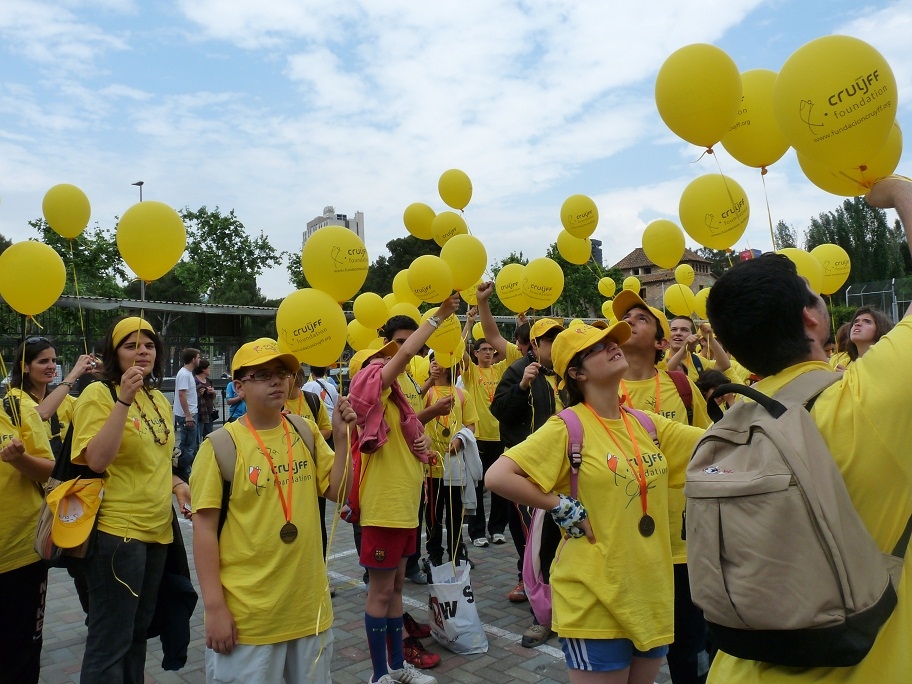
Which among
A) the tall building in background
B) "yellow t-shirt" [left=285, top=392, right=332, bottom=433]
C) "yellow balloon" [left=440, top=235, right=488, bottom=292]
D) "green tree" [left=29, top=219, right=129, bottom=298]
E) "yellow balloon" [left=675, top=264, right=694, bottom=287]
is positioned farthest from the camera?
"green tree" [left=29, top=219, right=129, bottom=298]

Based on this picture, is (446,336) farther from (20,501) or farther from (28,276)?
(20,501)

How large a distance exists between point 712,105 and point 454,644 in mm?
3752

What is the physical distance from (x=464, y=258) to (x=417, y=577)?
3.16m

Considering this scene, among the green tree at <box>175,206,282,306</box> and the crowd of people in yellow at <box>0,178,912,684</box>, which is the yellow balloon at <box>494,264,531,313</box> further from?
the green tree at <box>175,206,282,306</box>

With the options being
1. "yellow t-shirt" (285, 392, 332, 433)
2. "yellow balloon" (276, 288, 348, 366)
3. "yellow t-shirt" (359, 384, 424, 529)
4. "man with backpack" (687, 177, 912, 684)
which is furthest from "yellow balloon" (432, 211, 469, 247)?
"man with backpack" (687, 177, 912, 684)

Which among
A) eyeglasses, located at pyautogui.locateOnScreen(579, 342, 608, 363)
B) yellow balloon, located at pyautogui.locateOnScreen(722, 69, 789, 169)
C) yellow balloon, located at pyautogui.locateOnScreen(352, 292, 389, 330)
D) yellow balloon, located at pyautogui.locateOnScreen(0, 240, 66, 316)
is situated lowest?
eyeglasses, located at pyautogui.locateOnScreen(579, 342, 608, 363)

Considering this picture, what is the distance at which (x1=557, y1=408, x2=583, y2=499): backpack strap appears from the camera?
2680 millimetres

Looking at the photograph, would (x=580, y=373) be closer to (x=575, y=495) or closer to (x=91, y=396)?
(x=575, y=495)

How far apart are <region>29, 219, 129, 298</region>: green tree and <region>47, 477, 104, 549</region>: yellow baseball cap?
8.27 m

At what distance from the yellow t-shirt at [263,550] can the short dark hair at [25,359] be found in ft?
7.78

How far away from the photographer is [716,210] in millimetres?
3939

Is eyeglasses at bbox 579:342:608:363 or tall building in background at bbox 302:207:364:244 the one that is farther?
tall building in background at bbox 302:207:364:244

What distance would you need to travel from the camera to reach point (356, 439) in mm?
4160

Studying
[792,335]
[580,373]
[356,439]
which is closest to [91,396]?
[356,439]
